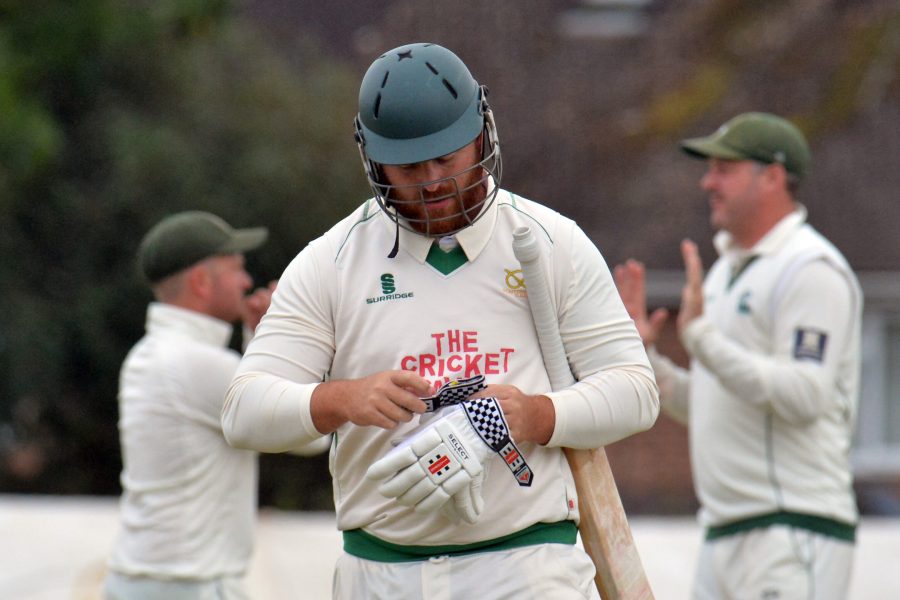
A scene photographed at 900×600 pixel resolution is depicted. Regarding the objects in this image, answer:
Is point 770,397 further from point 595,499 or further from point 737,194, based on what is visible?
point 595,499

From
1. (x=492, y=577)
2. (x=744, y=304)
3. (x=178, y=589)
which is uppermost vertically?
(x=744, y=304)

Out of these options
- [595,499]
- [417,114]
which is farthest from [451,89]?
[595,499]

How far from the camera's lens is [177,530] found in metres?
4.37

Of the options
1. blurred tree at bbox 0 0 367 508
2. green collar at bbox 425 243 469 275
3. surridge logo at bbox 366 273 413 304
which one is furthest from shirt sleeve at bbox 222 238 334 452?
blurred tree at bbox 0 0 367 508

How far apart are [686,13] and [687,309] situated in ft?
34.6

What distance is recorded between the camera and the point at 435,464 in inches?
109

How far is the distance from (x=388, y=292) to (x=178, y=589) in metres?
1.77

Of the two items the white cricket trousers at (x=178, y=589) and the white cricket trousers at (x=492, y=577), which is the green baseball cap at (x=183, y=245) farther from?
the white cricket trousers at (x=492, y=577)

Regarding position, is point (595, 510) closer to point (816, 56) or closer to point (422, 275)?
point (422, 275)

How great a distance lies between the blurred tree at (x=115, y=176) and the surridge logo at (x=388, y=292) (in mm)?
8050

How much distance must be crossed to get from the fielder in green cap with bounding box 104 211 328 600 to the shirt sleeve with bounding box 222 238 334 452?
50.6 inches

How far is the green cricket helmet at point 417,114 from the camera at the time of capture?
114 inches

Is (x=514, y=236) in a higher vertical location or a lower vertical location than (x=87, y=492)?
higher

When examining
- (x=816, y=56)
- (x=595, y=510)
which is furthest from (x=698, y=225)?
(x=595, y=510)
